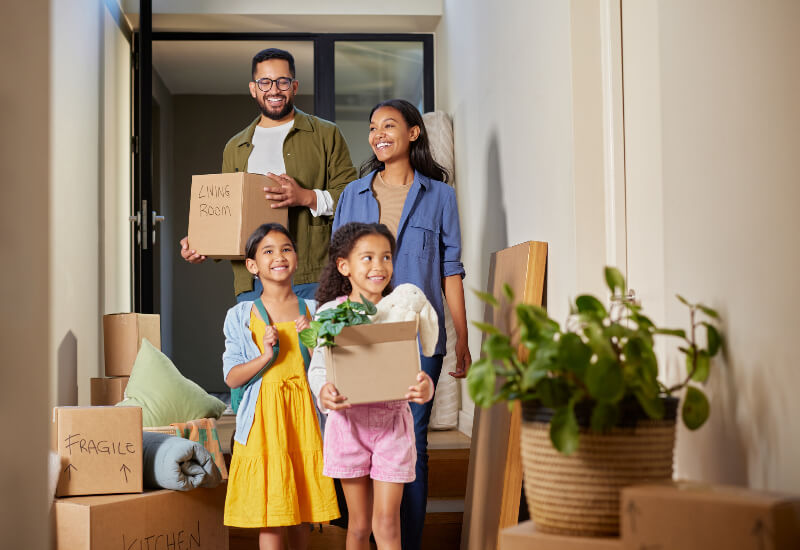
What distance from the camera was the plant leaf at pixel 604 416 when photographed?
3.71ft

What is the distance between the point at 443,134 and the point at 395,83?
2.78 ft

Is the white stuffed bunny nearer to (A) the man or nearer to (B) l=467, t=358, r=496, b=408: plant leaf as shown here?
(A) the man

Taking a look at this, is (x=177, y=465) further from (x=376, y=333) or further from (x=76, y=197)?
(x=76, y=197)

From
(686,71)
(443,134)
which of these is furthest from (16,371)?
(443,134)

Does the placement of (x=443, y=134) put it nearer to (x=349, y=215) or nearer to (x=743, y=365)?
(x=349, y=215)

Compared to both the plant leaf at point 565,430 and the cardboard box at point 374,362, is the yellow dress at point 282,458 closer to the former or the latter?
the cardboard box at point 374,362

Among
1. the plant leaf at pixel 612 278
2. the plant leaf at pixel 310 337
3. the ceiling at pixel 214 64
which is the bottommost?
the plant leaf at pixel 310 337

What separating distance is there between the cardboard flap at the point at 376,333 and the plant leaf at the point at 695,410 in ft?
2.64

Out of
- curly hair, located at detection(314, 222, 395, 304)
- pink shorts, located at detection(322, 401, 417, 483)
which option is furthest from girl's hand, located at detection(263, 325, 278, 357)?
pink shorts, located at detection(322, 401, 417, 483)

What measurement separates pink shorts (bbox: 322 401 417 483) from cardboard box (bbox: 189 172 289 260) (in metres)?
0.80

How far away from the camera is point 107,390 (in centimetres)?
328

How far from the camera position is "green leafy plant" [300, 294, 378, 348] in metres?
1.92

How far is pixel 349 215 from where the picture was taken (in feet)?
8.29

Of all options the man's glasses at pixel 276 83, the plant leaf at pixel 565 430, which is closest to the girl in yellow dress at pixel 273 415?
the man's glasses at pixel 276 83
